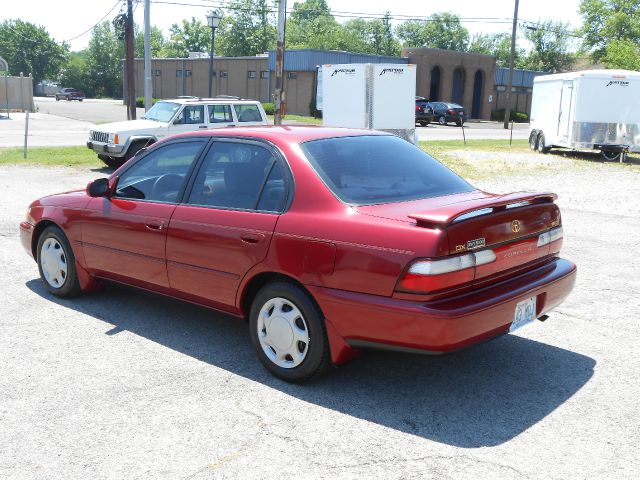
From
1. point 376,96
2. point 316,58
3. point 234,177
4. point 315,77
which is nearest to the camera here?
point 234,177

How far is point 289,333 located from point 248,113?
13.9 metres

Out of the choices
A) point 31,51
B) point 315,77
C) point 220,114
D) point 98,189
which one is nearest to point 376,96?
point 220,114

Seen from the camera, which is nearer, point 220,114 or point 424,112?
point 220,114

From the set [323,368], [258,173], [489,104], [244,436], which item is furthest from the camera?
[489,104]

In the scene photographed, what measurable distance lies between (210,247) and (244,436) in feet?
4.70

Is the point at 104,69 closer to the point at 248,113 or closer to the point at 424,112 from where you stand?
the point at 424,112

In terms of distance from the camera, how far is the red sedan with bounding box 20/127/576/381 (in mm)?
3820

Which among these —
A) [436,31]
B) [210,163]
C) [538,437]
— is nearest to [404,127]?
[210,163]

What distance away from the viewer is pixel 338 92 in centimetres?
1947

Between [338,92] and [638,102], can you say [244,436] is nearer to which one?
[338,92]

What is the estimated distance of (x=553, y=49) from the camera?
332 ft

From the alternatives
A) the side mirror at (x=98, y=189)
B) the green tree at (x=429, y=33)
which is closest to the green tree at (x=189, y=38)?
the green tree at (x=429, y=33)

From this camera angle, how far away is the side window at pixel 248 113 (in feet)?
56.9

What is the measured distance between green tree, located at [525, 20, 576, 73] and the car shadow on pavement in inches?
4081
